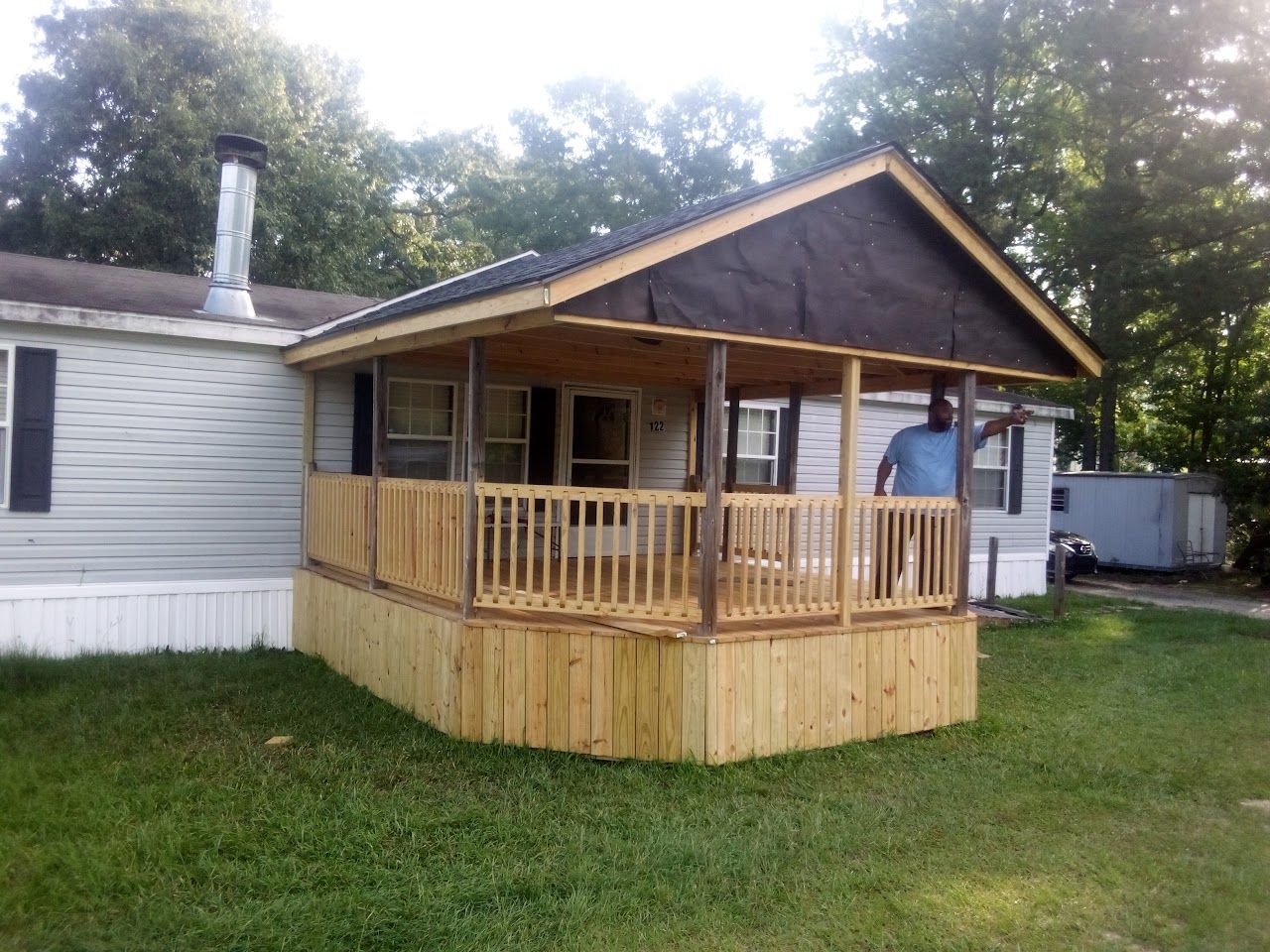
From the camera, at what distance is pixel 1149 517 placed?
20000mm

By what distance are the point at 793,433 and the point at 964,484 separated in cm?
289

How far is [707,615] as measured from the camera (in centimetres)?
615

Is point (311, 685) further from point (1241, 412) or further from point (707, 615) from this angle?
point (1241, 412)

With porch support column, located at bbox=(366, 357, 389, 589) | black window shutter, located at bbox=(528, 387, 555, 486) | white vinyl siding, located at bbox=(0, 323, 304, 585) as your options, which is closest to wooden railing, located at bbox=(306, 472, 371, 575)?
porch support column, located at bbox=(366, 357, 389, 589)

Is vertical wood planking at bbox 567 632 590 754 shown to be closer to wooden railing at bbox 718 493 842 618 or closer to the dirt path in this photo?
wooden railing at bbox 718 493 842 618

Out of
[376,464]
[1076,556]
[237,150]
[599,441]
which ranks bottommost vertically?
[1076,556]

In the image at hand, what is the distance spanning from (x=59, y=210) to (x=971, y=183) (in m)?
20.4

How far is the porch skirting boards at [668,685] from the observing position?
6.13 m

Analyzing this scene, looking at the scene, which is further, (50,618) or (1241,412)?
(1241,412)

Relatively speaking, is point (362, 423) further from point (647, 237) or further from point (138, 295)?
point (647, 237)

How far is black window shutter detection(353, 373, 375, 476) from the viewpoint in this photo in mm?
9414

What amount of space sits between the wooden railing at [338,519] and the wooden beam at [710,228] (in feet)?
10.6

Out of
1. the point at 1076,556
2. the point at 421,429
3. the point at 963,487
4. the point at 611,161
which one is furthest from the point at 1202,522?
the point at 611,161

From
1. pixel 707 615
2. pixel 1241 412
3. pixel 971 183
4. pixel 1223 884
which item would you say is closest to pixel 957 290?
pixel 707 615
